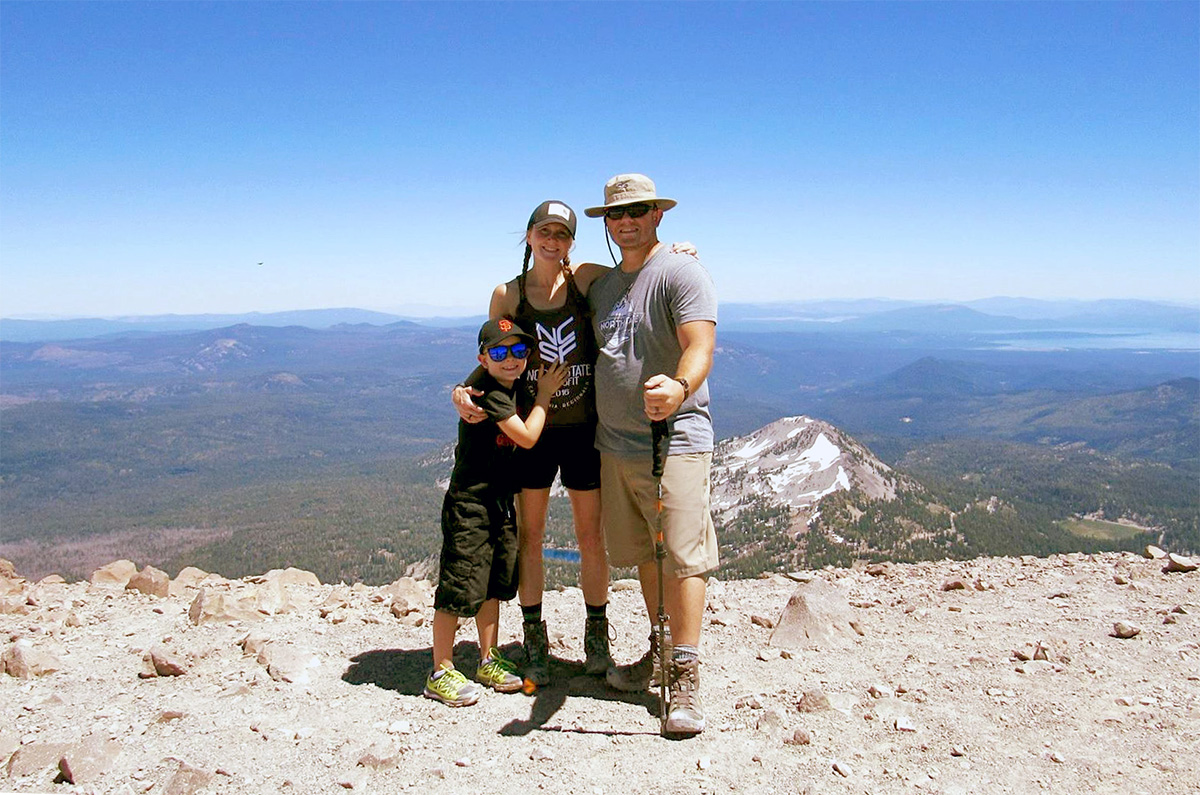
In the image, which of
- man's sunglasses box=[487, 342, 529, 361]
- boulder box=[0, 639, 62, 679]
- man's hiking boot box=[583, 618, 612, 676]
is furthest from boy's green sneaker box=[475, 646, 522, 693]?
boulder box=[0, 639, 62, 679]

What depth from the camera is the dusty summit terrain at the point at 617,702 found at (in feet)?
17.5

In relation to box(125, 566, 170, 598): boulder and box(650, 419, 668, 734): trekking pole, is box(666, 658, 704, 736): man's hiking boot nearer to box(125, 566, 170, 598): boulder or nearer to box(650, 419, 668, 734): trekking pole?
box(650, 419, 668, 734): trekking pole

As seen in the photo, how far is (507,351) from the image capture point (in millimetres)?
6348

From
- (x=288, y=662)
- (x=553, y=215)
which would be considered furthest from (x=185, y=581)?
(x=553, y=215)

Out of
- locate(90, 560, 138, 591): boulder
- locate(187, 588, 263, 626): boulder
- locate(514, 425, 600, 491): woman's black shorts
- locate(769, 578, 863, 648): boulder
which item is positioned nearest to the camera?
locate(514, 425, 600, 491): woman's black shorts

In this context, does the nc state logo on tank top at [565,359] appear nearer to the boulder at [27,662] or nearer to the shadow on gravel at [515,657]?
the shadow on gravel at [515,657]

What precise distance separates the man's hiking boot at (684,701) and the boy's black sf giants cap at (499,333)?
3069mm

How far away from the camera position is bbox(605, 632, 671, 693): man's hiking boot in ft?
22.7

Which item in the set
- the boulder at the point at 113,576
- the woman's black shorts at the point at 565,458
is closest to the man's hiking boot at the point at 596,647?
the woman's black shorts at the point at 565,458

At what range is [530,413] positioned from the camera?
6.54 meters

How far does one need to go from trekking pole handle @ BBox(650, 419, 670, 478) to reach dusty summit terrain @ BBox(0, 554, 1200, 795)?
219 centimetres

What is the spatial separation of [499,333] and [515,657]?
3.60 meters

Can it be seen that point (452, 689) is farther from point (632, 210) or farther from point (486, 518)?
point (632, 210)

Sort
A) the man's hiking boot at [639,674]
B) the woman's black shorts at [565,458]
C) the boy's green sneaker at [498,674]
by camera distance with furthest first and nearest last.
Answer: the man's hiking boot at [639,674] → the boy's green sneaker at [498,674] → the woman's black shorts at [565,458]
